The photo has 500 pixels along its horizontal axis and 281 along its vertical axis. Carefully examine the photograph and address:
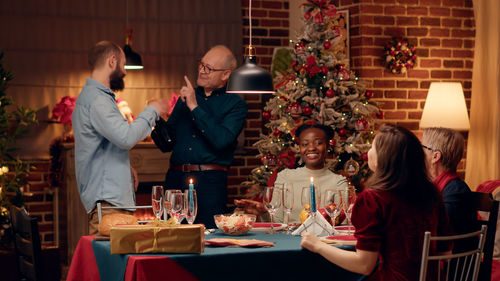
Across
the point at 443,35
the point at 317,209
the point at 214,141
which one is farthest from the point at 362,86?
the point at 317,209

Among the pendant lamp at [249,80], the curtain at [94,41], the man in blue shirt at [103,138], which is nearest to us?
the man in blue shirt at [103,138]

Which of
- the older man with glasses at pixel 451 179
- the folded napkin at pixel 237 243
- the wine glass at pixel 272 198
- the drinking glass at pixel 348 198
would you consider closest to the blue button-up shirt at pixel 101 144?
the wine glass at pixel 272 198

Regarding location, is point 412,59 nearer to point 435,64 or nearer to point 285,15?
point 435,64

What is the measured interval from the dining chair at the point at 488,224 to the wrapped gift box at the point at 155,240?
4.29ft

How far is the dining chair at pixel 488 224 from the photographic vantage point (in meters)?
3.17

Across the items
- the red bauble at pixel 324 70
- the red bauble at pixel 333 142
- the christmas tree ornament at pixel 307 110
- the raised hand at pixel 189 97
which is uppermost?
the red bauble at pixel 324 70

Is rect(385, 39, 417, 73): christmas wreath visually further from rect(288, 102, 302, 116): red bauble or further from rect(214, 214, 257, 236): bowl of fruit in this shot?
rect(214, 214, 257, 236): bowl of fruit

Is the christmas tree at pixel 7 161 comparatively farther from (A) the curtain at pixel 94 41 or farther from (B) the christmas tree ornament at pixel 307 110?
(B) the christmas tree ornament at pixel 307 110

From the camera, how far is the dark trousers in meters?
4.46

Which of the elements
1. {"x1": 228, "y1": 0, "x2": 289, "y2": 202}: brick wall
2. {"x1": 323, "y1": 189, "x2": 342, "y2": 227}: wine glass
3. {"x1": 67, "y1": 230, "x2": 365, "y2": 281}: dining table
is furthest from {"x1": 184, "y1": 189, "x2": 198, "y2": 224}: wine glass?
{"x1": 228, "y1": 0, "x2": 289, "y2": 202}: brick wall

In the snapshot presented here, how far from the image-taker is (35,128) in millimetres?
6449

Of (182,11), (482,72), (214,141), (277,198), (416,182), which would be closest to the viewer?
(416,182)

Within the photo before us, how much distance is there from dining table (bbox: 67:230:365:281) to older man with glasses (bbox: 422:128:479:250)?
58 cm

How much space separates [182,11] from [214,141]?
2857 millimetres
